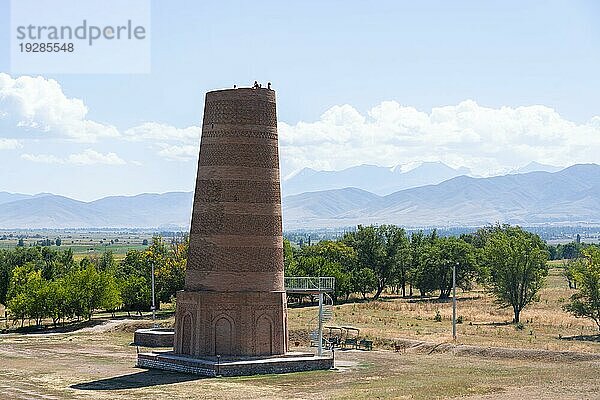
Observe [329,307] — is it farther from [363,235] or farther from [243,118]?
[363,235]

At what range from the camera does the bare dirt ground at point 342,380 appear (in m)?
42.2

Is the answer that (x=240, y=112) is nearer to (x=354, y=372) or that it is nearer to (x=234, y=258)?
(x=234, y=258)

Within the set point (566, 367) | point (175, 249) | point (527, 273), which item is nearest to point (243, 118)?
point (566, 367)

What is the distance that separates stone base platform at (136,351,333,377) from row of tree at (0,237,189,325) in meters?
28.7

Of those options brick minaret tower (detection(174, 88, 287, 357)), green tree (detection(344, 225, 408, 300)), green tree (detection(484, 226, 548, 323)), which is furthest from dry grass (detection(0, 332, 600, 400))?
green tree (detection(344, 225, 408, 300))

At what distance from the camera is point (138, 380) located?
46875mm

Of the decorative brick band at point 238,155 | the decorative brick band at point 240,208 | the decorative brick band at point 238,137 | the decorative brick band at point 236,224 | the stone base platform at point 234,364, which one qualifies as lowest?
the stone base platform at point 234,364

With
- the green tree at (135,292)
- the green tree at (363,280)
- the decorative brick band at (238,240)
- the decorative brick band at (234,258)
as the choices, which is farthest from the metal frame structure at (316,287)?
the green tree at (363,280)

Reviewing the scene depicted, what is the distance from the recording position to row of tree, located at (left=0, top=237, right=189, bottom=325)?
259 ft

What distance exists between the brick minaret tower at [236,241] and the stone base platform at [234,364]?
1134 mm

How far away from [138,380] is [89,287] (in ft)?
116

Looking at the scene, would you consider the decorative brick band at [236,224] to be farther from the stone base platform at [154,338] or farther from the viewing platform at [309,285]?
the stone base platform at [154,338]

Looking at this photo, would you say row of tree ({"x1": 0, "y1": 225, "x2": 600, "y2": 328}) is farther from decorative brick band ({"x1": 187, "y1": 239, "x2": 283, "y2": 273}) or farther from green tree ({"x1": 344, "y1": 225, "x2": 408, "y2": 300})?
decorative brick band ({"x1": 187, "y1": 239, "x2": 283, "y2": 273})

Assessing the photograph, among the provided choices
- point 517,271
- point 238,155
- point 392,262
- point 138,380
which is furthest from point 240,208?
point 392,262
